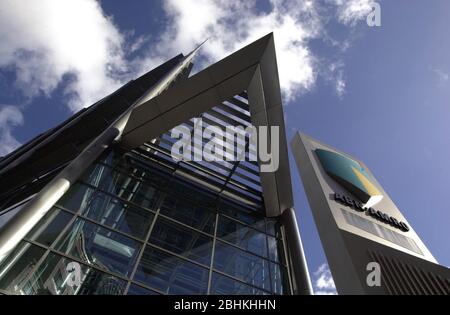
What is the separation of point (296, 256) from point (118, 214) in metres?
6.97

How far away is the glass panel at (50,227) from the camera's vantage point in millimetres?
8430

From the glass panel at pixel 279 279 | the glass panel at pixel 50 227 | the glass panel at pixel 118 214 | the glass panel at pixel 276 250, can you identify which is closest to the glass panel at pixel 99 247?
the glass panel at pixel 50 227

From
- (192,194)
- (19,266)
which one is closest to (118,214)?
(19,266)

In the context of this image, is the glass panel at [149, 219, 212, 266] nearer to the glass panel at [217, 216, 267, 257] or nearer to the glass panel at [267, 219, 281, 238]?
the glass panel at [217, 216, 267, 257]

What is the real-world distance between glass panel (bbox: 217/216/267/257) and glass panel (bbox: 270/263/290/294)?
0.66 meters

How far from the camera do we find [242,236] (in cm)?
1320

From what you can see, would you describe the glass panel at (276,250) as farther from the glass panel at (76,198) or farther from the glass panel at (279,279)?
the glass panel at (76,198)

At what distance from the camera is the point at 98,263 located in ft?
29.1

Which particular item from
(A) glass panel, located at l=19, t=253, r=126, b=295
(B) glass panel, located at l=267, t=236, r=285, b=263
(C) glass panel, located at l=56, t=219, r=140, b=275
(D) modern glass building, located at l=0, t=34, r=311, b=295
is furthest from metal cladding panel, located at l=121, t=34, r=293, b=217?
(A) glass panel, located at l=19, t=253, r=126, b=295

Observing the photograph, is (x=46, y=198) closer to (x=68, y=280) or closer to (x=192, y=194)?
(x=68, y=280)
